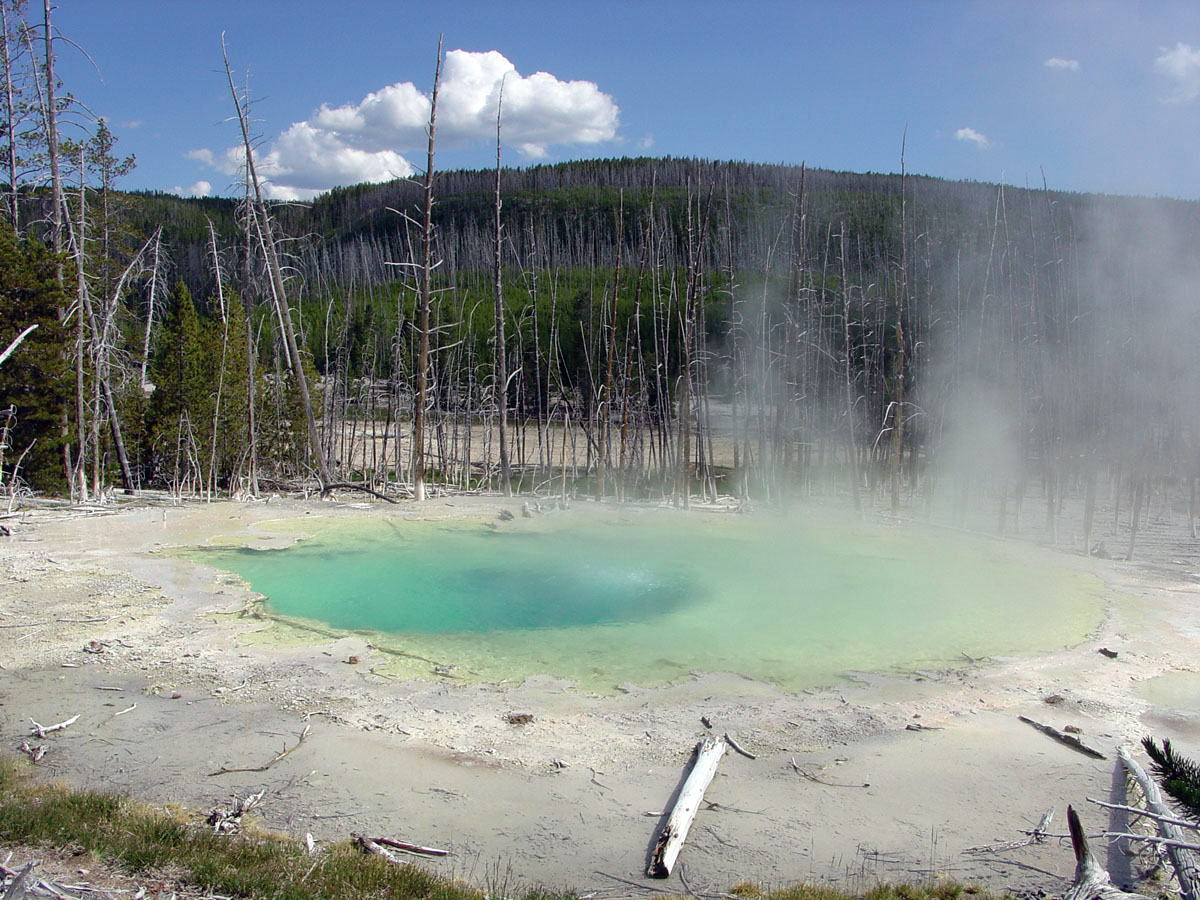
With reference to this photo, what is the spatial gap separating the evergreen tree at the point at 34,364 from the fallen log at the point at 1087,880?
14.7 metres

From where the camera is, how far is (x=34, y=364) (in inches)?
527

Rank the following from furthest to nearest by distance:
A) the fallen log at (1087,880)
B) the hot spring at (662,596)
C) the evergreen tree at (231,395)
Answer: the evergreen tree at (231,395), the hot spring at (662,596), the fallen log at (1087,880)

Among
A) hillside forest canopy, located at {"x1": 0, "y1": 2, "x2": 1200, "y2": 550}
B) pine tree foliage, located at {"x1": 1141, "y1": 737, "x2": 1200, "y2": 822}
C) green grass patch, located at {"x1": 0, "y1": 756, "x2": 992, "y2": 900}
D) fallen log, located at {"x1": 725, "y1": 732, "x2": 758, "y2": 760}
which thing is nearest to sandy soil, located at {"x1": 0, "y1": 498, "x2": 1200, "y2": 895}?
fallen log, located at {"x1": 725, "y1": 732, "x2": 758, "y2": 760}

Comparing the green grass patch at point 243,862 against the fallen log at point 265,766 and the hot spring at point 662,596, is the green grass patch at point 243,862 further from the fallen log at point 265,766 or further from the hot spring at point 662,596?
the hot spring at point 662,596

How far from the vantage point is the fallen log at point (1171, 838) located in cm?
290

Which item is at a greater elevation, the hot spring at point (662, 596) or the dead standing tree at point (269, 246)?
the dead standing tree at point (269, 246)

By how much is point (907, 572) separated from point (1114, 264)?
11.8 metres

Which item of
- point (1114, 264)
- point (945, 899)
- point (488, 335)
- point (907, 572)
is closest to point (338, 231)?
point (488, 335)

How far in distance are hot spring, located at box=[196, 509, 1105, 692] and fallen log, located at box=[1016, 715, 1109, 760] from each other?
51.2 inches

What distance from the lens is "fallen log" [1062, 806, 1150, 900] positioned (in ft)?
10.2

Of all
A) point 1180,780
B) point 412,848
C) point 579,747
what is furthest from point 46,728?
point 1180,780

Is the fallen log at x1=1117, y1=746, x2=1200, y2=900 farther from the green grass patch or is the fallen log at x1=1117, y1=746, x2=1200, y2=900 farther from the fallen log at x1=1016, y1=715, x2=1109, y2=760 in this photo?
the green grass patch

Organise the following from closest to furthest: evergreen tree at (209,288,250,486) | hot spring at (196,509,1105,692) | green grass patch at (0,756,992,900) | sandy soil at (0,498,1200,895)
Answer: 1. green grass patch at (0,756,992,900)
2. sandy soil at (0,498,1200,895)
3. hot spring at (196,509,1105,692)
4. evergreen tree at (209,288,250,486)

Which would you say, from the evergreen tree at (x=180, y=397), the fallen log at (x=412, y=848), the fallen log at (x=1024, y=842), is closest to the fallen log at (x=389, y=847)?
the fallen log at (x=412, y=848)
